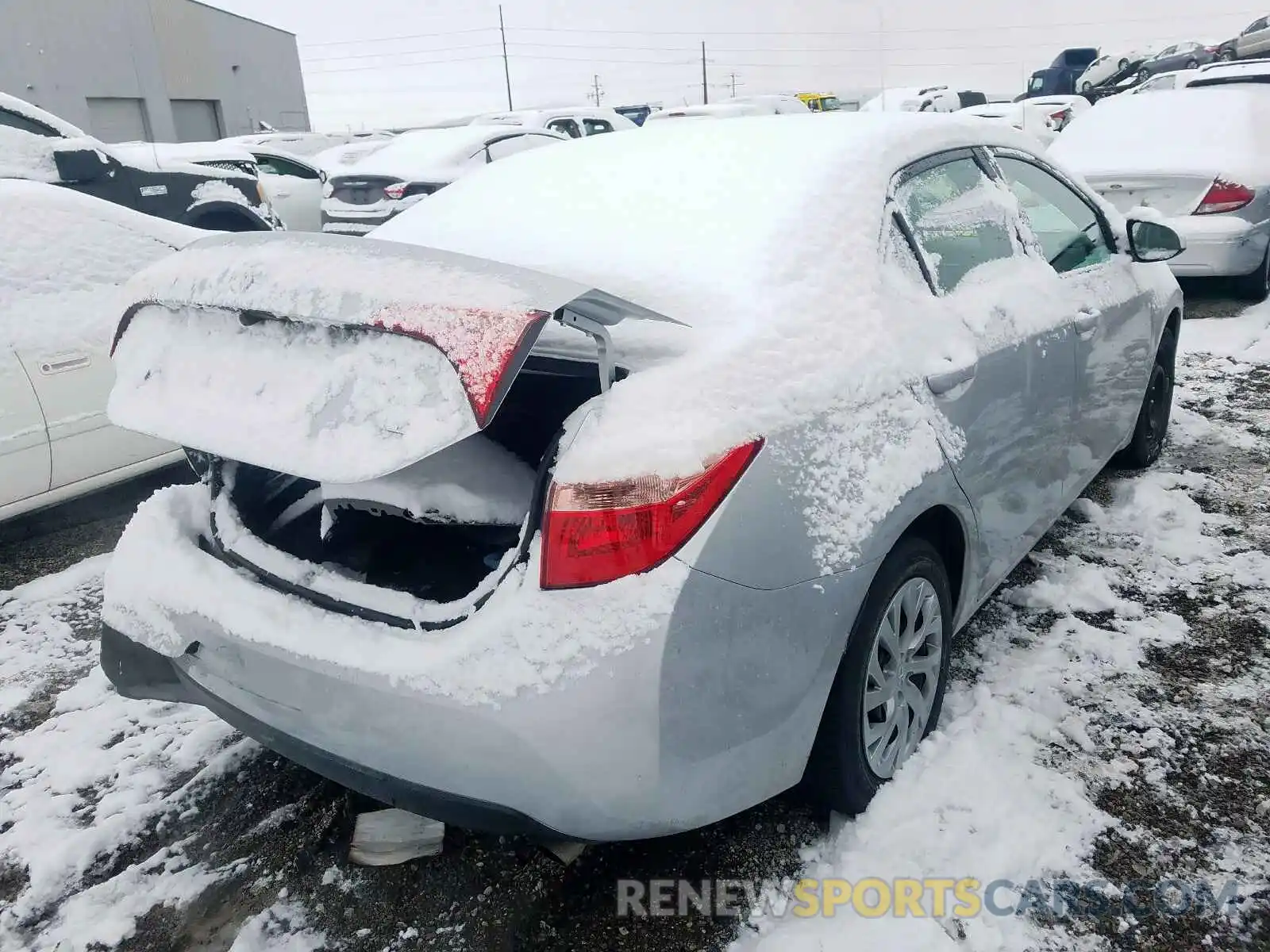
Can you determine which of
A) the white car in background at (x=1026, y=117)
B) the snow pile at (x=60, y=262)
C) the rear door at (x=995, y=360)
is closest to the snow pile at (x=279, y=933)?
the rear door at (x=995, y=360)

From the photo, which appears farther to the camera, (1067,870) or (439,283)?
(1067,870)

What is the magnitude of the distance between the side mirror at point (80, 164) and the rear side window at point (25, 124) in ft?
2.11

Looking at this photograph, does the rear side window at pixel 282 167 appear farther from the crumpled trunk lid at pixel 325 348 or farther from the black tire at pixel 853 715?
the black tire at pixel 853 715

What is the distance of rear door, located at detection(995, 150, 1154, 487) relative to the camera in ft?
10.2

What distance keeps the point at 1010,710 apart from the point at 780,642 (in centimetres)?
115

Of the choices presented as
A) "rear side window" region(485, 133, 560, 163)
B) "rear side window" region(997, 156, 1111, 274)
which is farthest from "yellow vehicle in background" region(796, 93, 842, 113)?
"rear side window" region(997, 156, 1111, 274)

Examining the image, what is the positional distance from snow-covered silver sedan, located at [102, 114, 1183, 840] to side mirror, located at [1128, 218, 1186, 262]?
1.26m

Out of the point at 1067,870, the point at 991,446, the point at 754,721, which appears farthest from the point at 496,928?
the point at 991,446

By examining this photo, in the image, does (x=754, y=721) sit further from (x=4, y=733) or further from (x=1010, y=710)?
(x=4, y=733)

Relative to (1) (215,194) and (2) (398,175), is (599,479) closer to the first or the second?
(1) (215,194)

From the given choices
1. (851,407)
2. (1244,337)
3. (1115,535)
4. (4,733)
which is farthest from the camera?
(1244,337)

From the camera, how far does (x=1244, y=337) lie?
6480 millimetres

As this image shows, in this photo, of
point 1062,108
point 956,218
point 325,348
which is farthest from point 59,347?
point 1062,108

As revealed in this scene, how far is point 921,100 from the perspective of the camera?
2095 cm
